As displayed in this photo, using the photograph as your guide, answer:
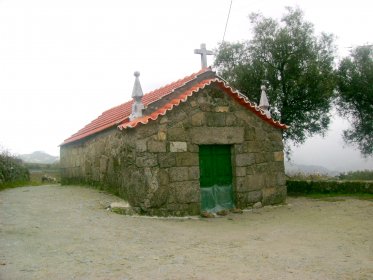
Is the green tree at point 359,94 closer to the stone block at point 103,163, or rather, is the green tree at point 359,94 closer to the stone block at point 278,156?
the stone block at point 278,156

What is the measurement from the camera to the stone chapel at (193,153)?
8094 millimetres

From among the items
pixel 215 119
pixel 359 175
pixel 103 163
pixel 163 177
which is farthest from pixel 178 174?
pixel 359 175

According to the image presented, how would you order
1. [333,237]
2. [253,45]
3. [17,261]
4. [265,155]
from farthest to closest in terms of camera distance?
[253,45], [265,155], [333,237], [17,261]

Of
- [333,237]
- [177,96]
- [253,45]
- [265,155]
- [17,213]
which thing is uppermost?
[253,45]

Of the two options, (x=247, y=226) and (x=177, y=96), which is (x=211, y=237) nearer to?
(x=247, y=226)

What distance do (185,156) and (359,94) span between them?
1161cm

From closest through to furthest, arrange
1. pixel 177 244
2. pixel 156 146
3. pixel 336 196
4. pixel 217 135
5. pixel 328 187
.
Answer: pixel 177 244
pixel 156 146
pixel 217 135
pixel 336 196
pixel 328 187

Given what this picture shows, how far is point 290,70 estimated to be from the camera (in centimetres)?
1504

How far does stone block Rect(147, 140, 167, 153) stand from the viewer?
8.08 m

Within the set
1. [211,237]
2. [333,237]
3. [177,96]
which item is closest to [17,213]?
[211,237]

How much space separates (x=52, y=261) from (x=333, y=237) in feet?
15.4

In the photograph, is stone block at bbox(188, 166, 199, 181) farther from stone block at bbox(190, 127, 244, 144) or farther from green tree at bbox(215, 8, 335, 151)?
green tree at bbox(215, 8, 335, 151)

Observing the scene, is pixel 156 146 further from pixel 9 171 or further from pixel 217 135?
pixel 9 171

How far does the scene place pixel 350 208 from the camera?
9.27 m
